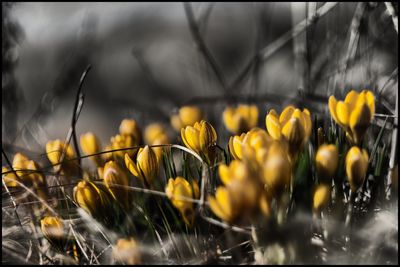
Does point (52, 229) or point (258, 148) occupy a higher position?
point (258, 148)

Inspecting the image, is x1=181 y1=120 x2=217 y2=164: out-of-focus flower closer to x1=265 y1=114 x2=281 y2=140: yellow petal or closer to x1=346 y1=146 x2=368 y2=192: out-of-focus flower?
x1=265 y1=114 x2=281 y2=140: yellow petal

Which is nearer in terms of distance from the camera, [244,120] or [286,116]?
[286,116]

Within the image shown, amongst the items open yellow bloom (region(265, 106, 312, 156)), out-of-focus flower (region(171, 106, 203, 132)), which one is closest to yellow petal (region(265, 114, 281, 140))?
open yellow bloom (region(265, 106, 312, 156))

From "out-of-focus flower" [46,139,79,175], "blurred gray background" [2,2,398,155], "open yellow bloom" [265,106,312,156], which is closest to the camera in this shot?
"open yellow bloom" [265,106,312,156]

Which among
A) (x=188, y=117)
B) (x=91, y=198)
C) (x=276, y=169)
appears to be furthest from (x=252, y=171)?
(x=188, y=117)

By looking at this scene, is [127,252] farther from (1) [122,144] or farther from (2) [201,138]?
(1) [122,144]

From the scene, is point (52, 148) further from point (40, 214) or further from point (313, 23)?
point (313, 23)
